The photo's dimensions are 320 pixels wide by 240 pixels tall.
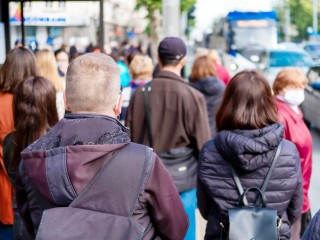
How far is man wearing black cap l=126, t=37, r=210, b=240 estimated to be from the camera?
209 inches

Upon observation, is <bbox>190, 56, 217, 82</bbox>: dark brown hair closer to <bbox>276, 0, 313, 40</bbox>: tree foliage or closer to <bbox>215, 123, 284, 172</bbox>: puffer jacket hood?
<bbox>215, 123, 284, 172</bbox>: puffer jacket hood

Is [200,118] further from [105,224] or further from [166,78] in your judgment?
[105,224]

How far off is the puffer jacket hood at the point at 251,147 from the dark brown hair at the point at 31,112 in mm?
1102

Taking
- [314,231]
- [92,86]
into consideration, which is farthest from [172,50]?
[314,231]

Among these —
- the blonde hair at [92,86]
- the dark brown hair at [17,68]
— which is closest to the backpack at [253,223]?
the blonde hair at [92,86]

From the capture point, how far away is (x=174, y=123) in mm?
5383

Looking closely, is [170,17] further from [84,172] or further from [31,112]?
[84,172]

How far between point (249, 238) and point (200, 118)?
1787 mm

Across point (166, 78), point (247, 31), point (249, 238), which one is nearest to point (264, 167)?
point (249, 238)

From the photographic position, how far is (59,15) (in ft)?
42.1

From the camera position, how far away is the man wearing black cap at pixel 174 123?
5.30 metres

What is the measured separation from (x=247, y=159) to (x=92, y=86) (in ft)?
4.35

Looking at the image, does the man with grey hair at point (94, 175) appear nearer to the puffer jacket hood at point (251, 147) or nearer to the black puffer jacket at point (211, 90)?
the puffer jacket hood at point (251, 147)

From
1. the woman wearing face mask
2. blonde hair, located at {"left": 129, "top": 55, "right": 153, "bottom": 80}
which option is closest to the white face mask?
the woman wearing face mask
